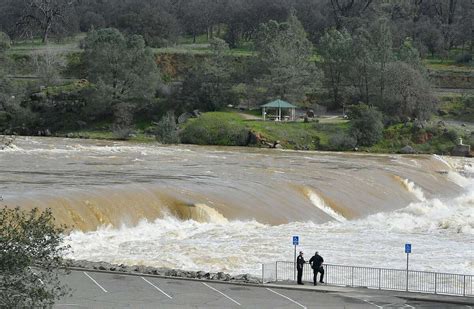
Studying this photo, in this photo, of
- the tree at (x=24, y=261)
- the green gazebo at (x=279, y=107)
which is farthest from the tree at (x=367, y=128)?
the tree at (x=24, y=261)

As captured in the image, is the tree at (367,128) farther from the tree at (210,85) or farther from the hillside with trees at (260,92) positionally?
the tree at (210,85)

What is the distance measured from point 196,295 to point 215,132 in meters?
60.4

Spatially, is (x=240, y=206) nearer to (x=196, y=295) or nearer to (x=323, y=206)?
(x=323, y=206)

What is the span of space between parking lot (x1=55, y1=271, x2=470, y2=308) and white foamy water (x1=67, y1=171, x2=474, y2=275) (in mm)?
4445

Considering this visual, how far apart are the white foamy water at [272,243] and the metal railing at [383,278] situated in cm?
157

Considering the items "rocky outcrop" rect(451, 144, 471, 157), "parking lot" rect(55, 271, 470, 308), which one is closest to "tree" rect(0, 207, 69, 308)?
"parking lot" rect(55, 271, 470, 308)

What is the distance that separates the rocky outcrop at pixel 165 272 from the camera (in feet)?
109

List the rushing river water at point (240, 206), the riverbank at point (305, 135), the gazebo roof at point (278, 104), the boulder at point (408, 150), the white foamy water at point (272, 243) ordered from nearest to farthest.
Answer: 1. the white foamy water at point (272, 243)
2. the rushing river water at point (240, 206)
3. the boulder at point (408, 150)
4. the riverbank at point (305, 135)
5. the gazebo roof at point (278, 104)

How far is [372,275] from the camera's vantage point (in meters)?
35.4

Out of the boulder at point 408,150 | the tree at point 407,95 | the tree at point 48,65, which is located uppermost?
the tree at point 48,65

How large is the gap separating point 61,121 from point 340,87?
34.1 meters

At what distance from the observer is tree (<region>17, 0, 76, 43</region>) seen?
530 ft

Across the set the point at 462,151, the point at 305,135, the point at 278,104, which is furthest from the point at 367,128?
the point at 278,104

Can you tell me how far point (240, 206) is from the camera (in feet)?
162
